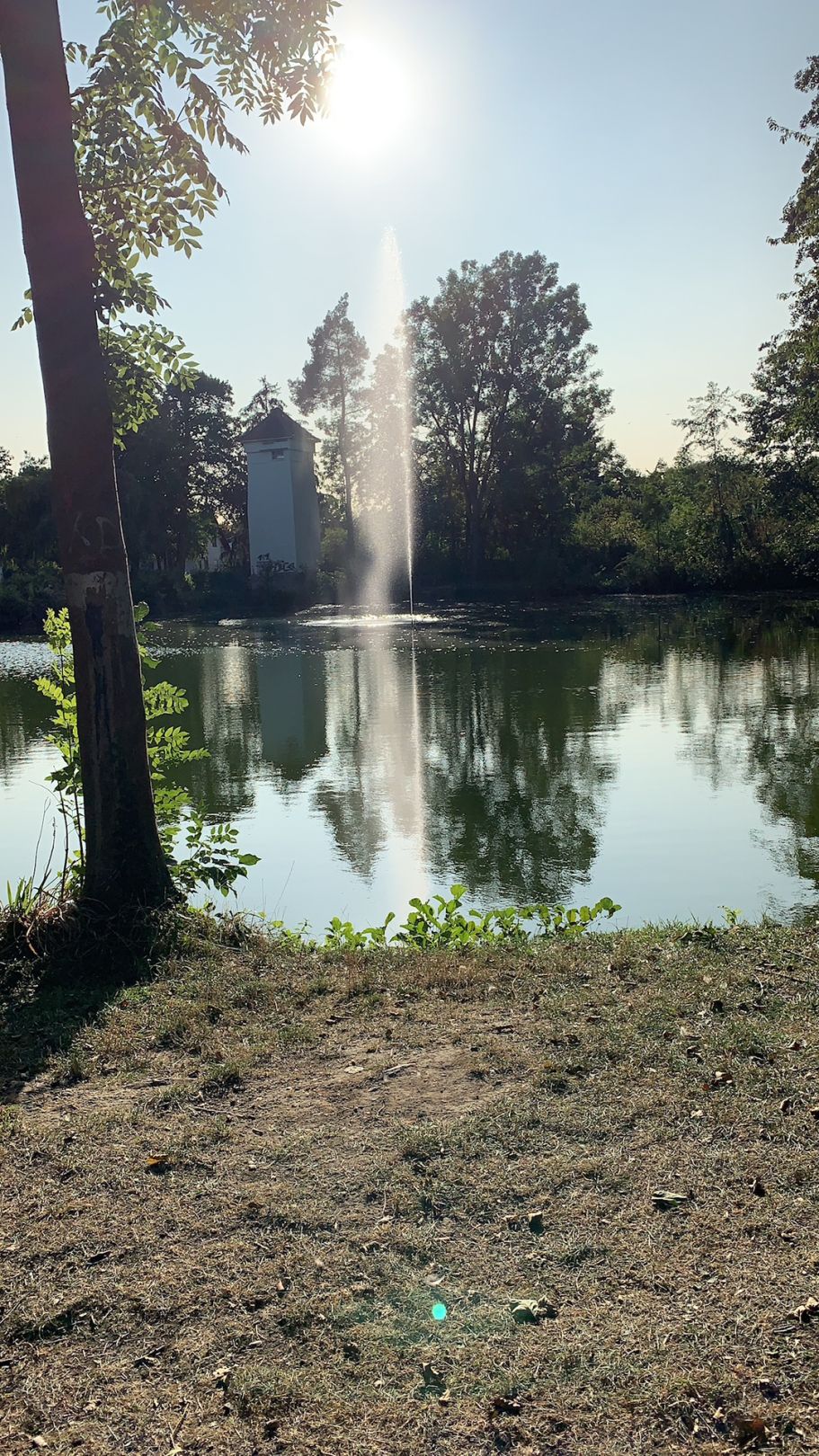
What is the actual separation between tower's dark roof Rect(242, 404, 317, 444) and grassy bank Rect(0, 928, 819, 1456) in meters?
46.2

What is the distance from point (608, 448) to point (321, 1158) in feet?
196

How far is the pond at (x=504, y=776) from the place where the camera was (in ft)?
27.1

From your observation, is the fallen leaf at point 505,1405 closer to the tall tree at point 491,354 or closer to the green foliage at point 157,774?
the green foliage at point 157,774

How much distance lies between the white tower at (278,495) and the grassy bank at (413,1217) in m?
45.7

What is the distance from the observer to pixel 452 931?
6312 millimetres

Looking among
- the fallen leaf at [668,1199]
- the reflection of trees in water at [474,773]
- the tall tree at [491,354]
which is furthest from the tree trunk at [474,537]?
the fallen leaf at [668,1199]

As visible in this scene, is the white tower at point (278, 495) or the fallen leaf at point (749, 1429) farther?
the white tower at point (278, 495)

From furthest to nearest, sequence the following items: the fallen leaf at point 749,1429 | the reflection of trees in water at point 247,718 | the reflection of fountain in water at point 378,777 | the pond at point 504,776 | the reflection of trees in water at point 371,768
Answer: the reflection of trees in water at point 247,718
the reflection of trees in water at point 371,768
the reflection of fountain in water at point 378,777
the pond at point 504,776
the fallen leaf at point 749,1429

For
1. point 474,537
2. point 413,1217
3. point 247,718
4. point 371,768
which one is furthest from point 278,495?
point 413,1217

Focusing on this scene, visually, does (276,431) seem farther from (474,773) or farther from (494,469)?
(474,773)

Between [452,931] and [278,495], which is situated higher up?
[278,495]

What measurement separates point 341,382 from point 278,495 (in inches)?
425

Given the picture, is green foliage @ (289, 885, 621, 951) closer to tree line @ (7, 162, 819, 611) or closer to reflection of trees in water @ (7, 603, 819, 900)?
reflection of trees in water @ (7, 603, 819, 900)

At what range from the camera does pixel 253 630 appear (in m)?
38.3
